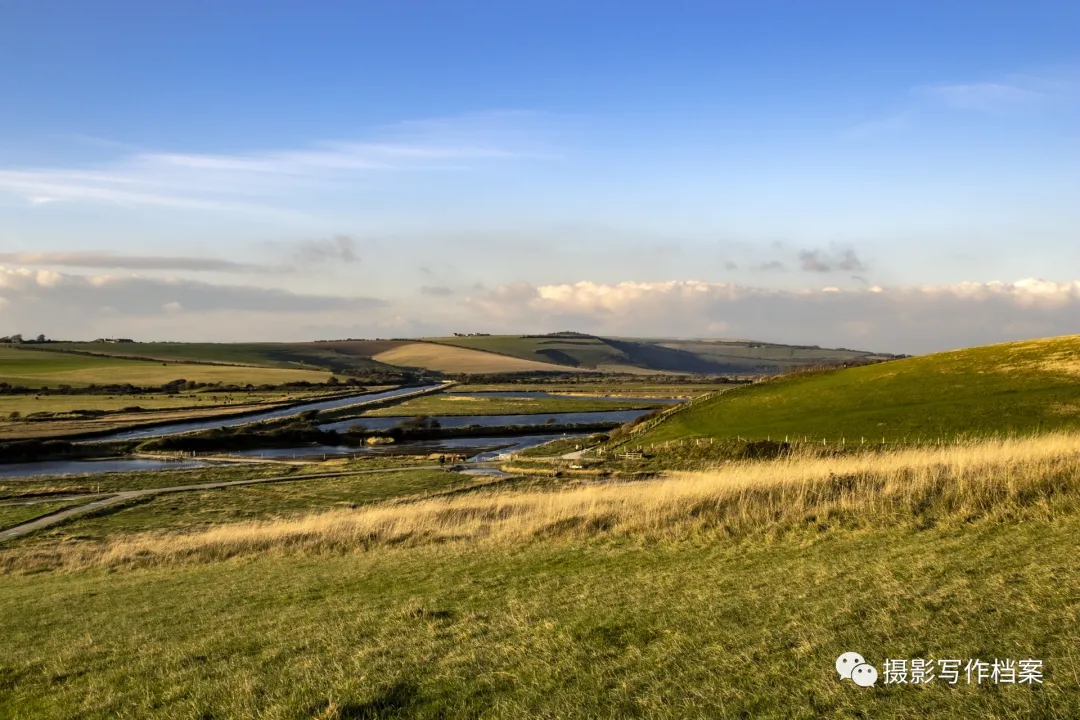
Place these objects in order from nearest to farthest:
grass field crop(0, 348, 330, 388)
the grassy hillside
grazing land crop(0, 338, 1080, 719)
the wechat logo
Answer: the wechat logo → grazing land crop(0, 338, 1080, 719) → the grassy hillside → grass field crop(0, 348, 330, 388)

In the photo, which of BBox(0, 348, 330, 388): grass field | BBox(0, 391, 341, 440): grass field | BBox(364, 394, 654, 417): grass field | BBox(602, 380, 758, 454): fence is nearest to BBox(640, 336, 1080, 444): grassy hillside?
BBox(602, 380, 758, 454): fence

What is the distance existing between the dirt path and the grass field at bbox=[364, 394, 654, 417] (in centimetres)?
6042

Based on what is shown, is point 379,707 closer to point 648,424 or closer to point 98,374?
point 648,424

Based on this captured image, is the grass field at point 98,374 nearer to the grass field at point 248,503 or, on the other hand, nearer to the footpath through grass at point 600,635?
the grass field at point 248,503

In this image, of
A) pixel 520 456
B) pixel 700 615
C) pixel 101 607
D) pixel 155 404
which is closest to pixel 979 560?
pixel 700 615

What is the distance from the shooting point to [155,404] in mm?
126438

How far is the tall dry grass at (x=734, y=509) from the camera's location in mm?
17359

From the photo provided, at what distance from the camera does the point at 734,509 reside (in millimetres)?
19781

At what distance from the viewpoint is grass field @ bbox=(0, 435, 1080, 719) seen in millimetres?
8477

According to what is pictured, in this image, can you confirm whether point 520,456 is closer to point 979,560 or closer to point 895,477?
point 895,477

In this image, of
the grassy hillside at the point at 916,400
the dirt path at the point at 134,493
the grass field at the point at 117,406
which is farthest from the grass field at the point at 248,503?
the grass field at the point at 117,406

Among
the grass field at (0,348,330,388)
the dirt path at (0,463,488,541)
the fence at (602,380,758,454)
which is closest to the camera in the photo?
the dirt path at (0,463,488,541)

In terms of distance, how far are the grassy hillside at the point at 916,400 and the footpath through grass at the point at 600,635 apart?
2771cm

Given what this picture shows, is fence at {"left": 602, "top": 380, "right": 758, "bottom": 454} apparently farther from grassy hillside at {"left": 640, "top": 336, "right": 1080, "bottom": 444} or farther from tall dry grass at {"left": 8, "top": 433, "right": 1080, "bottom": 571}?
tall dry grass at {"left": 8, "top": 433, "right": 1080, "bottom": 571}
